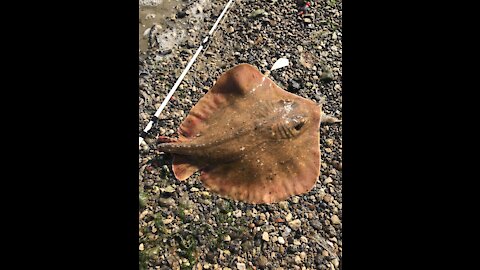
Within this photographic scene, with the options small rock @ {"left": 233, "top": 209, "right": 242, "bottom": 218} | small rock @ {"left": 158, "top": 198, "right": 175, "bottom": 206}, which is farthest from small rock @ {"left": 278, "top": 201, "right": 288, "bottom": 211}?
small rock @ {"left": 158, "top": 198, "right": 175, "bottom": 206}

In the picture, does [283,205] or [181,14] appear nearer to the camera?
[283,205]

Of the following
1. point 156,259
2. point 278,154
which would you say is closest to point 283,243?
point 278,154

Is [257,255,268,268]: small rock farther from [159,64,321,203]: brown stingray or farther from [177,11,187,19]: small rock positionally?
[177,11,187,19]: small rock

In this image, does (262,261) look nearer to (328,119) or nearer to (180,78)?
(328,119)

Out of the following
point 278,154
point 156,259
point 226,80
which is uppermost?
point 226,80

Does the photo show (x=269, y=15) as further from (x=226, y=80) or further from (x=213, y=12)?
(x=226, y=80)

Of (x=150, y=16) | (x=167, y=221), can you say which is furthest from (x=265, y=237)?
(x=150, y=16)

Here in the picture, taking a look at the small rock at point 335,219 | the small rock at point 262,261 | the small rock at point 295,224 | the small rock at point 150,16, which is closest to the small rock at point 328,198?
the small rock at point 335,219
